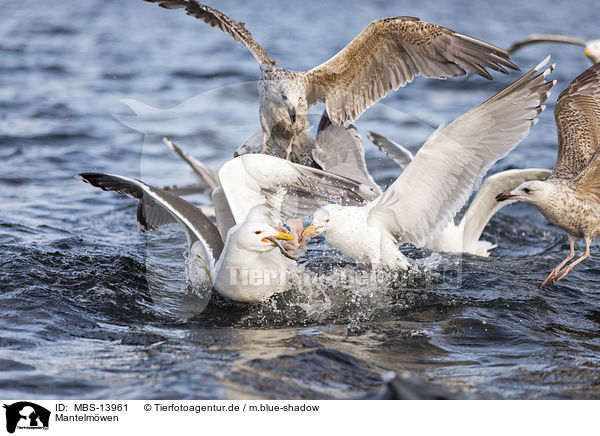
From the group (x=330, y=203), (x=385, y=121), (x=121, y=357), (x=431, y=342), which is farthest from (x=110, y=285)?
(x=385, y=121)

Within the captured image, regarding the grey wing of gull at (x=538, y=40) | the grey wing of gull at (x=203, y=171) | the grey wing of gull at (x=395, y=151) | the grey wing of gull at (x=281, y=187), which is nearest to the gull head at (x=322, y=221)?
the grey wing of gull at (x=281, y=187)

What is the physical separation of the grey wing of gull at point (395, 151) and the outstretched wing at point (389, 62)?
1174 mm

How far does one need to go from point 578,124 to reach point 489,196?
1.38 m

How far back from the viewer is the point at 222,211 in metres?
6.70

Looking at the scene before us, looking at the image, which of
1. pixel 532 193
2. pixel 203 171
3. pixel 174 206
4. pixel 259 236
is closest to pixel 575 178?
pixel 532 193

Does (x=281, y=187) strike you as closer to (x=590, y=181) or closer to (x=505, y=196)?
(x=505, y=196)

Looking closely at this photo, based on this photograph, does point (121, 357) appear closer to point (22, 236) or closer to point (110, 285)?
point (110, 285)

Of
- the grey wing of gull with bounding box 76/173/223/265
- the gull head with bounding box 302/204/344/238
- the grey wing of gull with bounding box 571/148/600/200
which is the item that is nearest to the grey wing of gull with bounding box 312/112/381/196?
the gull head with bounding box 302/204/344/238

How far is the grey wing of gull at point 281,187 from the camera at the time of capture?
20.2ft

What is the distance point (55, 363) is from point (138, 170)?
6958 mm

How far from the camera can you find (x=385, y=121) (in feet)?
46.2

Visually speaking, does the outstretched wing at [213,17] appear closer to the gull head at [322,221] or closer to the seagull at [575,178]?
the gull head at [322,221]
